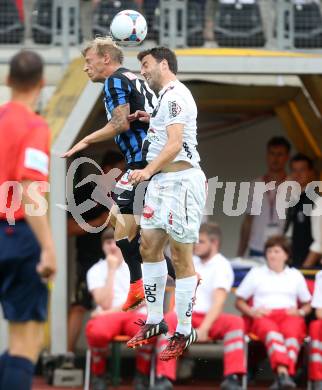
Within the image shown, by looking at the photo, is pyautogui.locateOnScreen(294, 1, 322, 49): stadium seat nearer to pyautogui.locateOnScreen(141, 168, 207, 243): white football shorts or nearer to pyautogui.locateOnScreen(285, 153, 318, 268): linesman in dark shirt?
pyautogui.locateOnScreen(285, 153, 318, 268): linesman in dark shirt

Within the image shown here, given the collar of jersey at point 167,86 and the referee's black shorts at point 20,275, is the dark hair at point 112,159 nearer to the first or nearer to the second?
the collar of jersey at point 167,86

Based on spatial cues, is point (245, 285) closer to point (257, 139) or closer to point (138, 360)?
point (138, 360)

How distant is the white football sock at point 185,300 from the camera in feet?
33.3

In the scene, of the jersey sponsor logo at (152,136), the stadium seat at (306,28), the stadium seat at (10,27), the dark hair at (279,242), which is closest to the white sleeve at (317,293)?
the dark hair at (279,242)

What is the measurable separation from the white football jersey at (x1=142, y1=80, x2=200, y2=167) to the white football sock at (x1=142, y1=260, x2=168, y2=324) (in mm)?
812

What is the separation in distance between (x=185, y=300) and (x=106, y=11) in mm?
7823

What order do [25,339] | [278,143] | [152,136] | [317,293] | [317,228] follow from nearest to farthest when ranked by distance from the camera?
[25,339] < [152,136] < [317,293] < [317,228] < [278,143]

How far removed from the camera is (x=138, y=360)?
14562 mm

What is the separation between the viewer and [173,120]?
9703 mm

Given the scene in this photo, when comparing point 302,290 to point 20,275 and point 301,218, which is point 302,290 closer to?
point 301,218


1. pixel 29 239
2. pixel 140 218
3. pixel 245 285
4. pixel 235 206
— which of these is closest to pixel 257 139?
pixel 235 206

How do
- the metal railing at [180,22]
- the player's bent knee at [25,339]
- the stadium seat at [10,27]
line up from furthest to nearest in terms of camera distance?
the stadium seat at [10,27]
the metal railing at [180,22]
the player's bent knee at [25,339]

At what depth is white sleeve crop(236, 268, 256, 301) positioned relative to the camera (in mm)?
14570

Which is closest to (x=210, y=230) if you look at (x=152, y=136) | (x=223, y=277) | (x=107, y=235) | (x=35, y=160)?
(x=223, y=277)
